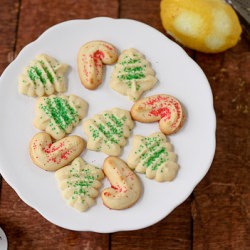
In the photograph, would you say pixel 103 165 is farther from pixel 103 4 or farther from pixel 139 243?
pixel 103 4

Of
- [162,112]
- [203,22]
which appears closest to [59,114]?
[162,112]

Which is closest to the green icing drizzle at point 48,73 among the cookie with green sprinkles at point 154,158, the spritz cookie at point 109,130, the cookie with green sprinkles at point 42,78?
the cookie with green sprinkles at point 42,78

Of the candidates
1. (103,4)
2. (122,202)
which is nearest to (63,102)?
(122,202)

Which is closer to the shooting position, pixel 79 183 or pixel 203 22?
pixel 79 183

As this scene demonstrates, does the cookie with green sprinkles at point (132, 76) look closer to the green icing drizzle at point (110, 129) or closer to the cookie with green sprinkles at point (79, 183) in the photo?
the green icing drizzle at point (110, 129)

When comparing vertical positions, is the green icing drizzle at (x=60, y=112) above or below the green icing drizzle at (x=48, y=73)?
below

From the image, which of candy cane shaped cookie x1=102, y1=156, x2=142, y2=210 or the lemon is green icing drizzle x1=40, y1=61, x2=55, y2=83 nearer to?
candy cane shaped cookie x1=102, y1=156, x2=142, y2=210

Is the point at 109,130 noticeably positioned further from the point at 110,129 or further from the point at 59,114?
the point at 59,114
